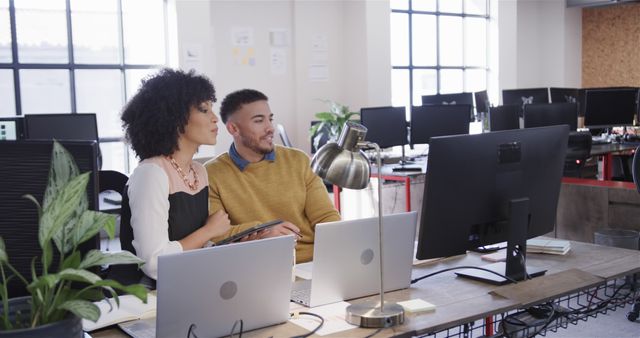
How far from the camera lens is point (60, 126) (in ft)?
15.4

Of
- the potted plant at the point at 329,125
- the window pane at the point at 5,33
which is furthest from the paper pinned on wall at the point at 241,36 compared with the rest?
the window pane at the point at 5,33

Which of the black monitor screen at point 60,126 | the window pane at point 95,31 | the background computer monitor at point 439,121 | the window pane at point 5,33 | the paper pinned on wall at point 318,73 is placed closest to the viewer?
the black monitor screen at point 60,126

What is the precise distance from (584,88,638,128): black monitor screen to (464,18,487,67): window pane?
2.94 meters

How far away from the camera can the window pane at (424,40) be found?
906 cm

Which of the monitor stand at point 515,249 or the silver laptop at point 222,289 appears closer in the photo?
the silver laptop at point 222,289

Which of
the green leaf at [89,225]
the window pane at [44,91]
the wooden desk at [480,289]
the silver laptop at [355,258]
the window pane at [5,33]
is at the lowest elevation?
the wooden desk at [480,289]

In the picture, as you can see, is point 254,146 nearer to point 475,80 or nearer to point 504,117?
point 504,117

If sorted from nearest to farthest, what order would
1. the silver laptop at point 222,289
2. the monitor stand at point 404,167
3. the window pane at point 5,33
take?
the silver laptop at point 222,289 < the monitor stand at point 404,167 < the window pane at point 5,33

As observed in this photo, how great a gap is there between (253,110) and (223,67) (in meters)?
4.17

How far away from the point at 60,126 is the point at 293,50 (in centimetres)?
311

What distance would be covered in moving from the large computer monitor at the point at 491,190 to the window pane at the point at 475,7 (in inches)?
314

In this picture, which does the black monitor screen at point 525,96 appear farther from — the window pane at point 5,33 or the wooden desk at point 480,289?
the wooden desk at point 480,289

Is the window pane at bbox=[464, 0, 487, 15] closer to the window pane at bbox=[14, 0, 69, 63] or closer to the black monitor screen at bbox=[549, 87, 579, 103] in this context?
the black monitor screen at bbox=[549, 87, 579, 103]

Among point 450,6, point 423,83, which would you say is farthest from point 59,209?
point 450,6
